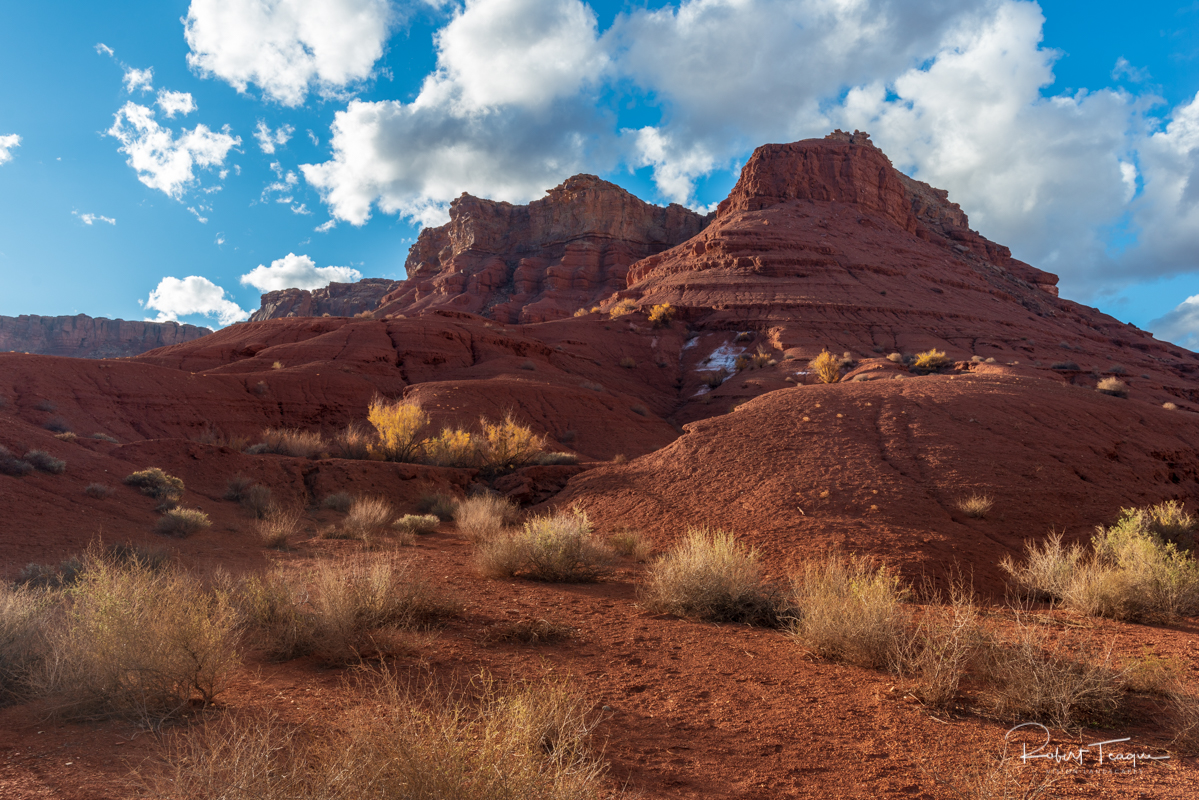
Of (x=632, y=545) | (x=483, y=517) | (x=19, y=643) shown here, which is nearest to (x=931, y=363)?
(x=632, y=545)

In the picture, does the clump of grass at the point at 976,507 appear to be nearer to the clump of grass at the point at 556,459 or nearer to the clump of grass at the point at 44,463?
the clump of grass at the point at 556,459

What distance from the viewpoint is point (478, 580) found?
8406mm

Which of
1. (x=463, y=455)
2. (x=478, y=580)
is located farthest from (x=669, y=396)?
(x=478, y=580)

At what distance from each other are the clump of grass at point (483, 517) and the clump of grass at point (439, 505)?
314 mm

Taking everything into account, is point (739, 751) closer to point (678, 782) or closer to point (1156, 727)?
point (678, 782)

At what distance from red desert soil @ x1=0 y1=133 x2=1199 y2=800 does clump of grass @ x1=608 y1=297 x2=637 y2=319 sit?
1272 millimetres

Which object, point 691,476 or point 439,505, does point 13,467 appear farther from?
point 691,476

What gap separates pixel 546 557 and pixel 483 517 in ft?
10.4

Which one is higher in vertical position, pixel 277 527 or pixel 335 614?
pixel 277 527

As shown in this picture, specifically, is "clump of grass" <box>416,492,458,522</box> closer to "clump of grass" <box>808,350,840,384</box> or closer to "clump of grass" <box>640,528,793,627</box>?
"clump of grass" <box>640,528,793,627</box>

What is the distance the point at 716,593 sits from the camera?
6.98 metres

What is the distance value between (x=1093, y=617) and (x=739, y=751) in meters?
5.85

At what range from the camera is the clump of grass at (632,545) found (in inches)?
409

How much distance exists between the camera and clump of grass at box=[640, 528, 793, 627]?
6.93 metres
